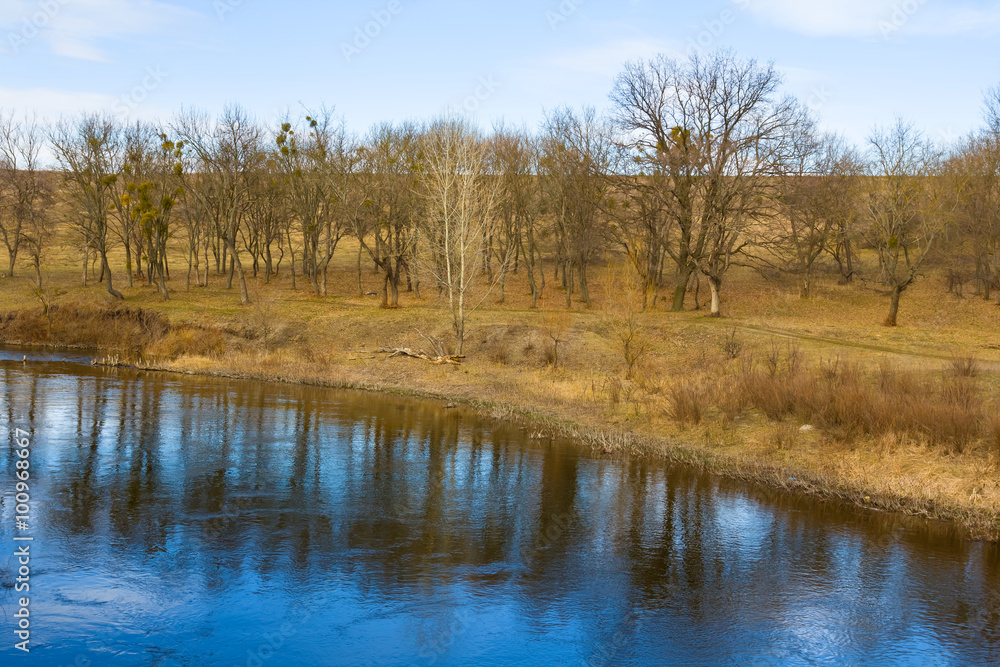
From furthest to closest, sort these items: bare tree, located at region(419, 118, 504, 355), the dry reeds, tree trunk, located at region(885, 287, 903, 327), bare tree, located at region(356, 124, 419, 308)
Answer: bare tree, located at region(356, 124, 419, 308)
tree trunk, located at region(885, 287, 903, 327)
bare tree, located at region(419, 118, 504, 355)
the dry reeds

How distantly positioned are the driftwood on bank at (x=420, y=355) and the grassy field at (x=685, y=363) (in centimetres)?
38

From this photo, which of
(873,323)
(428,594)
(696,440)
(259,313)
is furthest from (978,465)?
(259,313)

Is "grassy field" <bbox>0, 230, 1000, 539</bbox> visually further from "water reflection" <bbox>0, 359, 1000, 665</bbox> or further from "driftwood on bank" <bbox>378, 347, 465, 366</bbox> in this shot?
"water reflection" <bbox>0, 359, 1000, 665</bbox>

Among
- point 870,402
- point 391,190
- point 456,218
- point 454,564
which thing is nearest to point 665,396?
point 870,402

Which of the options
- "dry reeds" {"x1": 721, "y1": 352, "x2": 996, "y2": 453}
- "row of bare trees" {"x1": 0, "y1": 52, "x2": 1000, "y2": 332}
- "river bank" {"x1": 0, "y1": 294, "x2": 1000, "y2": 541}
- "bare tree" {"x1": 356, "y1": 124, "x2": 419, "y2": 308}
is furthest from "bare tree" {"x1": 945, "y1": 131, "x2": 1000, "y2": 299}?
"bare tree" {"x1": 356, "y1": 124, "x2": 419, "y2": 308}

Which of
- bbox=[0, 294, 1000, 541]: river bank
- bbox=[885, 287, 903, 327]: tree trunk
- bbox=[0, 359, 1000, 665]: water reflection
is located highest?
bbox=[885, 287, 903, 327]: tree trunk

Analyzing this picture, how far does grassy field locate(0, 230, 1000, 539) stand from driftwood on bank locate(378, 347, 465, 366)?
379mm

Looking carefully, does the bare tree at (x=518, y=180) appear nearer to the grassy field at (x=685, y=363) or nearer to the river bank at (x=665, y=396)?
the grassy field at (x=685, y=363)

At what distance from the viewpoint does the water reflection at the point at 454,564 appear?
1089 centimetres

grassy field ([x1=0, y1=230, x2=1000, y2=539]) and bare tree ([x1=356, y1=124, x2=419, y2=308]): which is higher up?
bare tree ([x1=356, y1=124, x2=419, y2=308])

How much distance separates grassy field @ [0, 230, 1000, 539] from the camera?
2017 centimetres

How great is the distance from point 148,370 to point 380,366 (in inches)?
436

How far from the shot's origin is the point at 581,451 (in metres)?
23.4

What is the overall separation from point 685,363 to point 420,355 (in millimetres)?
13222
